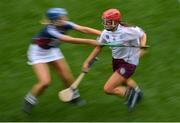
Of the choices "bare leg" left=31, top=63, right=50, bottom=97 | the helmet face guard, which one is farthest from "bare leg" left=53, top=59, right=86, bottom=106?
the helmet face guard

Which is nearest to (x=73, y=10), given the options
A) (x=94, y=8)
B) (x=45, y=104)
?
(x=94, y=8)

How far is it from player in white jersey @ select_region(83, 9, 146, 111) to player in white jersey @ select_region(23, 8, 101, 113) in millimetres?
368

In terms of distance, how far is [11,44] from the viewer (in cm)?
1336

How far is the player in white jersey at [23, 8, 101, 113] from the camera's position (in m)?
10.5

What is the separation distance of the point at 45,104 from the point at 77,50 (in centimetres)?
213

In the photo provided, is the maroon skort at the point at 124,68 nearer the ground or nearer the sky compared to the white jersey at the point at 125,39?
nearer the ground

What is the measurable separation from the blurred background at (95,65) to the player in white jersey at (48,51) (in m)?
0.39

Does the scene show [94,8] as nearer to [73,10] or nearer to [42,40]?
[73,10]

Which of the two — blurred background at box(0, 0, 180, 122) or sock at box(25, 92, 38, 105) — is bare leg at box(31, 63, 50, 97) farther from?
blurred background at box(0, 0, 180, 122)

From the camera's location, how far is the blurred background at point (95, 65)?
1094 cm

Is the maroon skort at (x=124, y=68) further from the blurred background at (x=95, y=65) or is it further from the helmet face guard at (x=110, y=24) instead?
the blurred background at (x=95, y=65)

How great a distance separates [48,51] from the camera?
35.2 feet

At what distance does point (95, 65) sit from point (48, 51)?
2.03 meters

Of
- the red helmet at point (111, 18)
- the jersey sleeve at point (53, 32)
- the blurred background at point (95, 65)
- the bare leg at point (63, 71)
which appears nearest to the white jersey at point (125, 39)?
the red helmet at point (111, 18)
